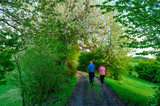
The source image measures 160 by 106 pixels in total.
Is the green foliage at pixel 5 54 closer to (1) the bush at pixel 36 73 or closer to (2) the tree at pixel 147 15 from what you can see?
(1) the bush at pixel 36 73

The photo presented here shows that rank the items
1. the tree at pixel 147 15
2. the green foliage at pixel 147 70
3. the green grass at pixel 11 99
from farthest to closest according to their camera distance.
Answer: the green foliage at pixel 147 70 < the green grass at pixel 11 99 < the tree at pixel 147 15

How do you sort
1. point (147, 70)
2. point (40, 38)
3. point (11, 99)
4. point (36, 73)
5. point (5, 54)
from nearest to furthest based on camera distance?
point (5, 54) < point (40, 38) < point (36, 73) < point (11, 99) < point (147, 70)

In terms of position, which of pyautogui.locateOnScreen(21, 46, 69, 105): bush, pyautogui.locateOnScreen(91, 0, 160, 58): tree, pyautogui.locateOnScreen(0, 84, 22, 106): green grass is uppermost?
pyautogui.locateOnScreen(91, 0, 160, 58): tree

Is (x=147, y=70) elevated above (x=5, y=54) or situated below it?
below

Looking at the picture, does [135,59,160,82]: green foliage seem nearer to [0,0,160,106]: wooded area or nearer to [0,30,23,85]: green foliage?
[0,0,160,106]: wooded area

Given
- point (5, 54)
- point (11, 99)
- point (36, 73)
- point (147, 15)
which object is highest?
point (147, 15)

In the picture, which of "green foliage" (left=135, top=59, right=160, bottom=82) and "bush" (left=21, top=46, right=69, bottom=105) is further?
"green foliage" (left=135, top=59, right=160, bottom=82)

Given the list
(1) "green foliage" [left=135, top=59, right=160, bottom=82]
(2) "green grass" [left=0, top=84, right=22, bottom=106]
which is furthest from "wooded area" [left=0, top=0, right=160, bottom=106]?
(1) "green foliage" [left=135, top=59, right=160, bottom=82]

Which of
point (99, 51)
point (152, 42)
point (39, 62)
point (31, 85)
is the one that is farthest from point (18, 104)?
point (99, 51)

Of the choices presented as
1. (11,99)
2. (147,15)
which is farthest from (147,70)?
(11,99)

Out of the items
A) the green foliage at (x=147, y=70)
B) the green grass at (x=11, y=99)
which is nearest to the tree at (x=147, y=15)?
the green grass at (x=11, y=99)

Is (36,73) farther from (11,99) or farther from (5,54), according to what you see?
(11,99)

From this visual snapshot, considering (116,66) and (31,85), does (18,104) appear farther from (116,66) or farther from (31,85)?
(116,66)

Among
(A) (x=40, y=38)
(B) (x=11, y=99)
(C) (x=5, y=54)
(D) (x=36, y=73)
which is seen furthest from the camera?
(B) (x=11, y=99)
